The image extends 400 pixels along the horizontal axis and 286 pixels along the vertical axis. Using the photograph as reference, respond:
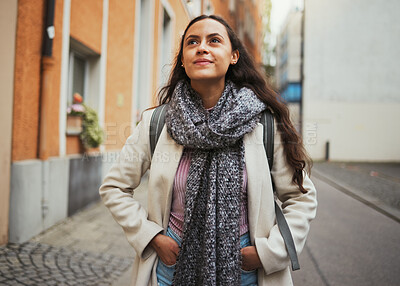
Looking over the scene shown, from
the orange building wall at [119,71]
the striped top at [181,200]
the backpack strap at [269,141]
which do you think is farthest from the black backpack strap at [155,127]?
the orange building wall at [119,71]

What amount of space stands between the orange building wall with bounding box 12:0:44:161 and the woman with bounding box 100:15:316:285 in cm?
282

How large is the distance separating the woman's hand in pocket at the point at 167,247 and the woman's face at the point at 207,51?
0.79m

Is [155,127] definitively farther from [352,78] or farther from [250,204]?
[352,78]

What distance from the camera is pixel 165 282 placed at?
5.46ft

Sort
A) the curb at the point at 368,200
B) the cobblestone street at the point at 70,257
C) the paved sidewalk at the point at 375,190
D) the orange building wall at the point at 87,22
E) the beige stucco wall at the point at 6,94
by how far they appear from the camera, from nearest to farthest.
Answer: the cobblestone street at the point at 70,257 < the beige stucco wall at the point at 6,94 < the orange building wall at the point at 87,22 < the curb at the point at 368,200 < the paved sidewalk at the point at 375,190

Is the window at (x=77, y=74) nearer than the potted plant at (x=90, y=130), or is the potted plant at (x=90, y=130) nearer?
the potted plant at (x=90, y=130)

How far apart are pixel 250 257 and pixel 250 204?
0.79 ft

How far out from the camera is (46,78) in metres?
4.35

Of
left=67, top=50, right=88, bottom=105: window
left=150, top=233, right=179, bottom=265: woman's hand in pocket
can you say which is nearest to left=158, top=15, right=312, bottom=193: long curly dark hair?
left=150, top=233, right=179, bottom=265: woman's hand in pocket

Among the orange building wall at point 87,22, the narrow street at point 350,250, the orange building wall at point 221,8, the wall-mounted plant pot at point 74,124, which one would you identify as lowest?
the narrow street at point 350,250

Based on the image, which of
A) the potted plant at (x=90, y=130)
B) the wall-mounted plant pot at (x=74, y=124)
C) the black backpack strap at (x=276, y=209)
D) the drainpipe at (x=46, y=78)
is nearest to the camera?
the black backpack strap at (x=276, y=209)

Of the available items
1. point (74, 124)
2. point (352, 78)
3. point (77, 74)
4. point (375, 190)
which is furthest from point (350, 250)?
point (352, 78)

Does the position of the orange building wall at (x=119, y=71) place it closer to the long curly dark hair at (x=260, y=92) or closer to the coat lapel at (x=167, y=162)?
the long curly dark hair at (x=260, y=92)

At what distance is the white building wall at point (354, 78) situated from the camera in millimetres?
18891
